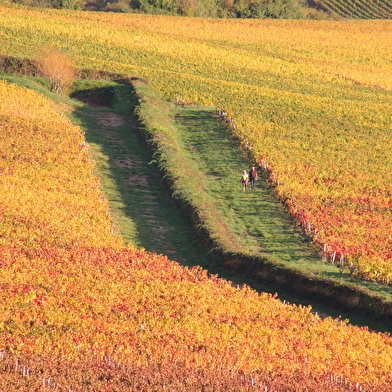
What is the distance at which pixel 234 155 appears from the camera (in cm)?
5369

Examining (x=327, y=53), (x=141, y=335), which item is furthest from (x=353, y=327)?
(x=327, y=53)

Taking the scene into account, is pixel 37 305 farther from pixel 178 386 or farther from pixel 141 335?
pixel 178 386

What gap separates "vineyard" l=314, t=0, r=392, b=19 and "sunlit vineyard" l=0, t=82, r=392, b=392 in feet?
478

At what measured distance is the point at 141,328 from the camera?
23031 mm

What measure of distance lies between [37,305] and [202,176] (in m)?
25.9

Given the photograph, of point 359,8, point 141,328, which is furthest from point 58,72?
point 359,8

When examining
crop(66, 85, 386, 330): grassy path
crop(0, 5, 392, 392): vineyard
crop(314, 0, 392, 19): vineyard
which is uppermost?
crop(314, 0, 392, 19): vineyard

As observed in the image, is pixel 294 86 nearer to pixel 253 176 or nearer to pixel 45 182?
pixel 253 176

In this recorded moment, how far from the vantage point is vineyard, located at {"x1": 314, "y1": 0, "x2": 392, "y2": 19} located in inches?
6560

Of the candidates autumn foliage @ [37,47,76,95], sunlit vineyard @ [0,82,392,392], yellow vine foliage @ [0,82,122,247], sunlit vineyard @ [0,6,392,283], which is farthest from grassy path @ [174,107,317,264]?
autumn foliage @ [37,47,76,95]

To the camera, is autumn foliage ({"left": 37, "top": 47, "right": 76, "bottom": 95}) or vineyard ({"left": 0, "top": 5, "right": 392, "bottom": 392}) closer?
vineyard ({"left": 0, "top": 5, "right": 392, "bottom": 392})

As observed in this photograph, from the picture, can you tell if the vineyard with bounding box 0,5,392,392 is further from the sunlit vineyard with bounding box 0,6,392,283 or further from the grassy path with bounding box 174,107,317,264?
the grassy path with bounding box 174,107,317,264

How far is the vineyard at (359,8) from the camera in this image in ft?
547

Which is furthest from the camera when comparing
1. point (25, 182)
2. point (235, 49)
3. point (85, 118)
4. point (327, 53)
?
point (327, 53)
